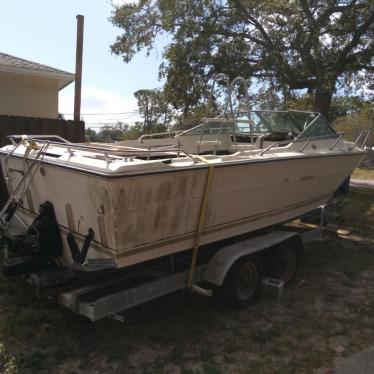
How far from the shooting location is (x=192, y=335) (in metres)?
4.02

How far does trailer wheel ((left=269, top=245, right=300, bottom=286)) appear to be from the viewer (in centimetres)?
511

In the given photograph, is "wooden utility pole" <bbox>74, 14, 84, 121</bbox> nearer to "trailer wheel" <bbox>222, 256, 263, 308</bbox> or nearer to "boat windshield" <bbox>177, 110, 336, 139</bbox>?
"boat windshield" <bbox>177, 110, 336, 139</bbox>

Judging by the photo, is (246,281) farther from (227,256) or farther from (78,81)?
(78,81)

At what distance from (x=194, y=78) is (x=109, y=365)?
10878 mm

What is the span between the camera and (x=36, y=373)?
3.31 meters

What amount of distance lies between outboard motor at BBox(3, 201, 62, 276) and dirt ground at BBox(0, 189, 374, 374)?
1.89ft

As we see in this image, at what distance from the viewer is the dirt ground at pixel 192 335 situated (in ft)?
11.6

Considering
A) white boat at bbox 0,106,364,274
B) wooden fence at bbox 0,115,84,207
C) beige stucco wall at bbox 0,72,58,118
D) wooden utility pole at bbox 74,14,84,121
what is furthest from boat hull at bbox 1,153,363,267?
beige stucco wall at bbox 0,72,58,118

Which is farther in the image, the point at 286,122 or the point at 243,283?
the point at 286,122

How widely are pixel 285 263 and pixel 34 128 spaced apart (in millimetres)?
4526

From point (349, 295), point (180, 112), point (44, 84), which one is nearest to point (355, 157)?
point (349, 295)

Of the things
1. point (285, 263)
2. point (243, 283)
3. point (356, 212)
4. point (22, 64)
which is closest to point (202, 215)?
point (243, 283)

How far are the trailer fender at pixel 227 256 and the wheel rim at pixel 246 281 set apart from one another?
176 millimetres

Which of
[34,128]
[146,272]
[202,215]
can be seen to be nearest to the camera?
[202,215]
